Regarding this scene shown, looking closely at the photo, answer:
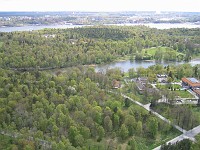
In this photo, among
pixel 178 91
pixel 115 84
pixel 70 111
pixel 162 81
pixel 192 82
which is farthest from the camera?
pixel 162 81

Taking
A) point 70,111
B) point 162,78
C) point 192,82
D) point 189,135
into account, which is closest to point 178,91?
point 192,82

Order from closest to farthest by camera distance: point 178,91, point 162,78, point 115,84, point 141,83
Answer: point 178,91 → point 115,84 → point 141,83 → point 162,78

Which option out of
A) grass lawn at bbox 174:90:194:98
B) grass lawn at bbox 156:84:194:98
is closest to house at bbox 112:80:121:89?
grass lawn at bbox 156:84:194:98

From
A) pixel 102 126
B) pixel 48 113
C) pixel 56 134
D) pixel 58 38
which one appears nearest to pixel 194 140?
pixel 102 126

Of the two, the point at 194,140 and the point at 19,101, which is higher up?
the point at 19,101

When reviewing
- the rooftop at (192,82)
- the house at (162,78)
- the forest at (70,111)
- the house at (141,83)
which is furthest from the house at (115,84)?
the rooftop at (192,82)

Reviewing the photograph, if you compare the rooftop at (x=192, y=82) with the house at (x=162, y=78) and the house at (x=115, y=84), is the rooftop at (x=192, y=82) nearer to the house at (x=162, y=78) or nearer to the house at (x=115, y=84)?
the house at (x=162, y=78)

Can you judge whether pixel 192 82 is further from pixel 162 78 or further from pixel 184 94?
pixel 162 78

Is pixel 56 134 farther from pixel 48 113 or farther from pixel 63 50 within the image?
pixel 63 50

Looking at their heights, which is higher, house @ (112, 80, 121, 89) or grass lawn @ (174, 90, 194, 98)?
house @ (112, 80, 121, 89)

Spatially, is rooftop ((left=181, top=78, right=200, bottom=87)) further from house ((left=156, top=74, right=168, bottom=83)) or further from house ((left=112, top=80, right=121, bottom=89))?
house ((left=112, top=80, right=121, bottom=89))

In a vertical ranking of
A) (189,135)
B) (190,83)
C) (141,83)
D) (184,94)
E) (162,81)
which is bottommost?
(189,135)
